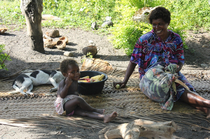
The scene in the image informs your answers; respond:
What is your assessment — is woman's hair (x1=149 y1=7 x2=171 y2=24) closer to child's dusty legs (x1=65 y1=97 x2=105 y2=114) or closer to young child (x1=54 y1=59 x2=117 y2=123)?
young child (x1=54 y1=59 x2=117 y2=123)

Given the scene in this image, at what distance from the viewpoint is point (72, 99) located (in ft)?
9.25

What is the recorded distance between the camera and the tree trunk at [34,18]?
220 inches

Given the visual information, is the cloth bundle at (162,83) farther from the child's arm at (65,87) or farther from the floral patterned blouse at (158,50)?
the child's arm at (65,87)

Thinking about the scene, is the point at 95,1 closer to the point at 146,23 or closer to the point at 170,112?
the point at 146,23

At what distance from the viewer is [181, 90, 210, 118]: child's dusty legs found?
294 centimetres

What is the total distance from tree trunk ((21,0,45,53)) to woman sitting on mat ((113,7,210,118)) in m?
3.59

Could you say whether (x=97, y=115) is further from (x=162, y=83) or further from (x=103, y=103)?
(x=162, y=83)

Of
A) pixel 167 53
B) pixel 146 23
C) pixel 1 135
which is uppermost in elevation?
pixel 146 23

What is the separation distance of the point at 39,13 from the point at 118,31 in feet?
8.26

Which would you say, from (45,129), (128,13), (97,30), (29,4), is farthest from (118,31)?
(45,129)

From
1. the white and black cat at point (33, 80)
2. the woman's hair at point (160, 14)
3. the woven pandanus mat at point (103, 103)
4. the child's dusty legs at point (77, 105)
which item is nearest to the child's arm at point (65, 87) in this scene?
the child's dusty legs at point (77, 105)

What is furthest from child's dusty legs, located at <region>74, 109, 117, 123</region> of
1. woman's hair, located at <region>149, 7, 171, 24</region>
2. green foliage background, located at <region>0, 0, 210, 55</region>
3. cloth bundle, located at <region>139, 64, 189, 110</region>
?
green foliage background, located at <region>0, 0, 210, 55</region>

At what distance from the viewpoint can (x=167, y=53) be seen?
333 cm

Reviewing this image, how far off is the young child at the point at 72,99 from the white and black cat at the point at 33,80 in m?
1.11
